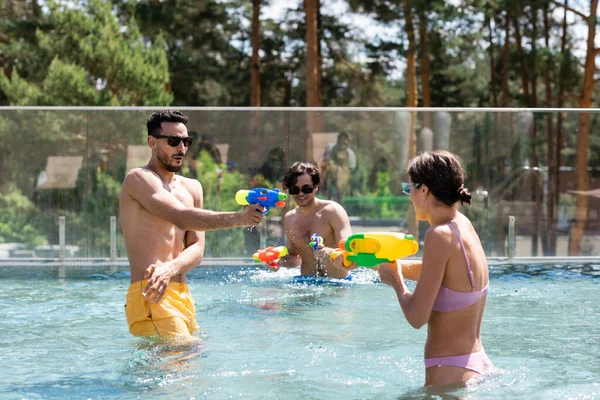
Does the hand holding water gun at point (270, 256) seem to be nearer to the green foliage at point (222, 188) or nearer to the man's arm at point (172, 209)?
the man's arm at point (172, 209)

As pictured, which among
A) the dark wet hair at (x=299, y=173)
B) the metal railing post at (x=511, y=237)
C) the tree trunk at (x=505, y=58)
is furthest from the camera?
the tree trunk at (x=505, y=58)

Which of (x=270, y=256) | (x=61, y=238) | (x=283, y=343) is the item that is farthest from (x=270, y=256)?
(x=61, y=238)

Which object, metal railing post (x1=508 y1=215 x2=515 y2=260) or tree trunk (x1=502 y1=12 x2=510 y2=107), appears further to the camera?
tree trunk (x1=502 y1=12 x2=510 y2=107)

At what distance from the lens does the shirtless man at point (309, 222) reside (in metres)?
7.85

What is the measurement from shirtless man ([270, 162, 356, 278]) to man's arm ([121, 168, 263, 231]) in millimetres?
2870

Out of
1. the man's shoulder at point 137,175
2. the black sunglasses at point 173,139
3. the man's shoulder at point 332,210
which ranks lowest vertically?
the man's shoulder at point 332,210

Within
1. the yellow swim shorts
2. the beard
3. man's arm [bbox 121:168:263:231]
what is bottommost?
the yellow swim shorts

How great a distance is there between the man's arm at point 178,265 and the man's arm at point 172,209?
0.25 metres

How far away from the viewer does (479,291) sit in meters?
3.64

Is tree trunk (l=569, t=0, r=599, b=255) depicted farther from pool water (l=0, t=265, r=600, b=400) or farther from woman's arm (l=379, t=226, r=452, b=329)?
woman's arm (l=379, t=226, r=452, b=329)

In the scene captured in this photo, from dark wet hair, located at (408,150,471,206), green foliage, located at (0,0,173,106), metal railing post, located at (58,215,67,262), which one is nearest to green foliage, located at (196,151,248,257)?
metal railing post, located at (58,215,67,262)

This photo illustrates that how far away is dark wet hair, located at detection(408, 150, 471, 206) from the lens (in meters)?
3.55

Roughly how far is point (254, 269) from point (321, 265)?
5.95 feet

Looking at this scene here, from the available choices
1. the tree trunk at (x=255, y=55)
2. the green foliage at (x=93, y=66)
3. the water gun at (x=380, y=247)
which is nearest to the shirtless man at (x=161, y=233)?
the water gun at (x=380, y=247)
